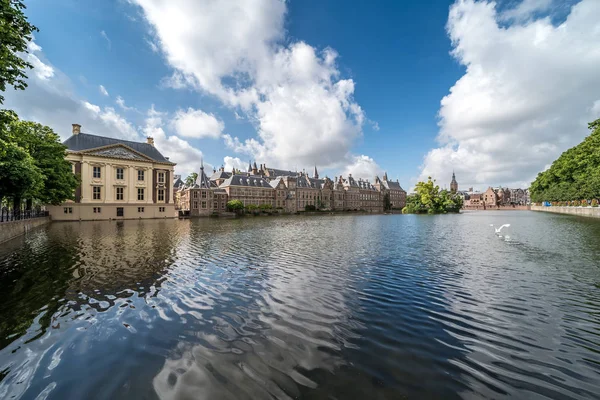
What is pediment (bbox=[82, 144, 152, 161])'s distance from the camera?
53.1 meters

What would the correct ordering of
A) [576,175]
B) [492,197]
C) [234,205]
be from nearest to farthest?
[576,175] → [234,205] → [492,197]

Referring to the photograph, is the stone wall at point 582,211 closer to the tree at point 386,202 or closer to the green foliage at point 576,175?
the green foliage at point 576,175

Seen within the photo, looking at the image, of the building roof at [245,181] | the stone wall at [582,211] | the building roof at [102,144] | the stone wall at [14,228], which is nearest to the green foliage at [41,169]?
the stone wall at [14,228]

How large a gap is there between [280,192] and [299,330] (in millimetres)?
93469

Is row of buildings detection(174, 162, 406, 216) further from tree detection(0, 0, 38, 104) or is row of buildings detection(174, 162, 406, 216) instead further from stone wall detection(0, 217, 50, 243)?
tree detection(0, 0, 38, 104)

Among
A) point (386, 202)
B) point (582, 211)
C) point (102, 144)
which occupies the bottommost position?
point (582, 211)

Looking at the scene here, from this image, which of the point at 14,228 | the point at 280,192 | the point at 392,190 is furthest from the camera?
the point at 392,190

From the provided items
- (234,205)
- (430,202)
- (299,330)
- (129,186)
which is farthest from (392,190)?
(299,330)

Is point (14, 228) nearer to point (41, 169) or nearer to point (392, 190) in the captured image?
point (41, 169)

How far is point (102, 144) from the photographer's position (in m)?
55.8

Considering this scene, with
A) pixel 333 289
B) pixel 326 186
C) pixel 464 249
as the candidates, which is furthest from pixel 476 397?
pixel 326 186

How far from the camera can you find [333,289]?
10.3m

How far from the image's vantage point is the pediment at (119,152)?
5314cm

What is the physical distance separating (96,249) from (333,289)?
57.8 feet
